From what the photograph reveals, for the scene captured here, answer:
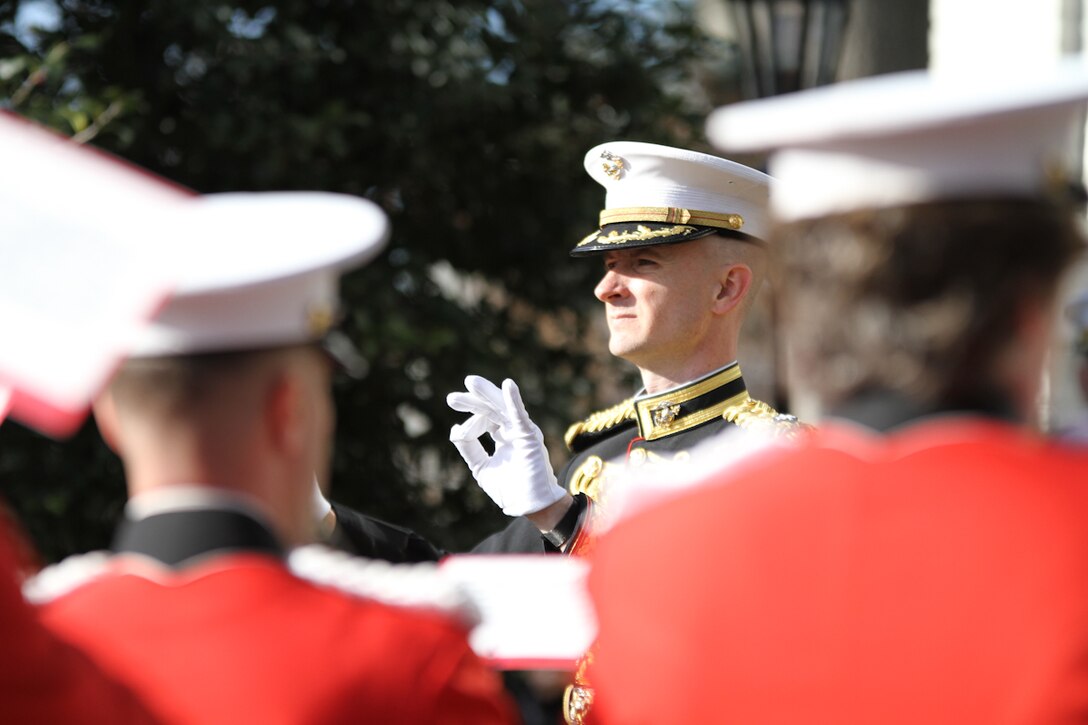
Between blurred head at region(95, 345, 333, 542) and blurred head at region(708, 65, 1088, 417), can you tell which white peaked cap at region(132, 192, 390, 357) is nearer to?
blurred head at region(95, 345, 333, 542)

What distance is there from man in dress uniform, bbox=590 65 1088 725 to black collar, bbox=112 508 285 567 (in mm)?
441

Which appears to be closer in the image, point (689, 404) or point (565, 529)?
point (565, 529)

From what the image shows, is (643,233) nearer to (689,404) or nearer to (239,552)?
(689,404)

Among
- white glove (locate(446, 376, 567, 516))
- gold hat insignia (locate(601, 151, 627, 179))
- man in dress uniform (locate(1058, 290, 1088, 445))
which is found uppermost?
gold hat insignia (locate(601, 151, 627, 179))

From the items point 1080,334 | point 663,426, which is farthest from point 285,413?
point 1080,334

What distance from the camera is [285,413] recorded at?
1712mm

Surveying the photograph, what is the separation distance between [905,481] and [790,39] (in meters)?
4.95

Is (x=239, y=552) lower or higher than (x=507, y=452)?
higher

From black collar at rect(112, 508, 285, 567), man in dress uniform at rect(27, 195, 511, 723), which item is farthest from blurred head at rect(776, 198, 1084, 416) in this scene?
black collar at rect(112, 508, 285, 567)

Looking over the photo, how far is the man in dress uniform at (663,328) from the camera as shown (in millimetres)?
3652

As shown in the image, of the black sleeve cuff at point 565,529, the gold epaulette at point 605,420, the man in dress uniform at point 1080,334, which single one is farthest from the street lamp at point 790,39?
the black sleeve cuff at point 565,529

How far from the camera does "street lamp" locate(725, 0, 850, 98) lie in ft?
20.4

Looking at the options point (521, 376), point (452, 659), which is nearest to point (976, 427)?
point (452, 659)

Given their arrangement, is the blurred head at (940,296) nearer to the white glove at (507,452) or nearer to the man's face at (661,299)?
the white glove at (507,452)
